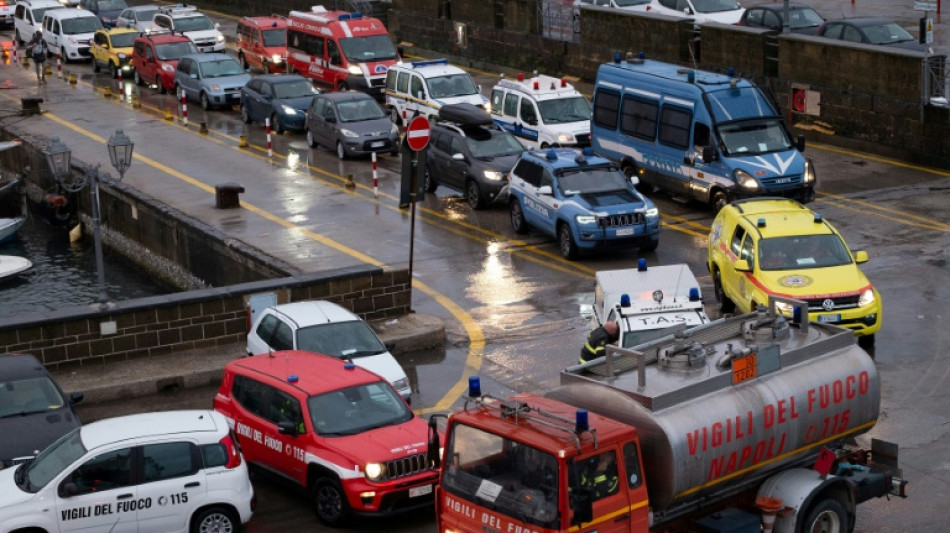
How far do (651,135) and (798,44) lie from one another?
7888 mm

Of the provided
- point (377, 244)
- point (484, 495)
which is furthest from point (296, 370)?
point (377, 244)

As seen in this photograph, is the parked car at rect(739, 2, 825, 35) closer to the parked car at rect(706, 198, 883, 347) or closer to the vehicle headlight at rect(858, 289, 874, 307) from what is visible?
the parked car at rect(706, 198, 883, 347)

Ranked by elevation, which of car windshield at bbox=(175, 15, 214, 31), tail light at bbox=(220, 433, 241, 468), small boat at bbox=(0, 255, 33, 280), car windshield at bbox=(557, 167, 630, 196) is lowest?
small boat at bbox=(0, 255, 33, 280)

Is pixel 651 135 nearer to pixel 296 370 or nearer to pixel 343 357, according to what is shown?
pixel 343 357

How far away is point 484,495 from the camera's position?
45.4 feet

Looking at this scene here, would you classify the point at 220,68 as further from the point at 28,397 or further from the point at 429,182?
the point at 28,397

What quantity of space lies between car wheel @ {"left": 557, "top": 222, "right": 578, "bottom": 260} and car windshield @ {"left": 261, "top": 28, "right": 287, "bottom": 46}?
23753 millimetres

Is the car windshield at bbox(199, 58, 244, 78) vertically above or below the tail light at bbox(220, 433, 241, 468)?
above

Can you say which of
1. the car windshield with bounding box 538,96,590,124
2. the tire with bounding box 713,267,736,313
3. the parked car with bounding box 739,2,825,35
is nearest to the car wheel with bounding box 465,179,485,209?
the car windshield with bounding box 538,96,590,124

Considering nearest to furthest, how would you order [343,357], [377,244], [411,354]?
[343,357] → [411,354] → [377,244]

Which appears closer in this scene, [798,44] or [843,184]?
[843,184]

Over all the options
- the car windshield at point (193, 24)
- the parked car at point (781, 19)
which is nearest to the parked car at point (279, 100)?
the car windshield at point (193, 24)

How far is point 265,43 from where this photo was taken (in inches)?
2007

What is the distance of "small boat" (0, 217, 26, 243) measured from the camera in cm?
3966
